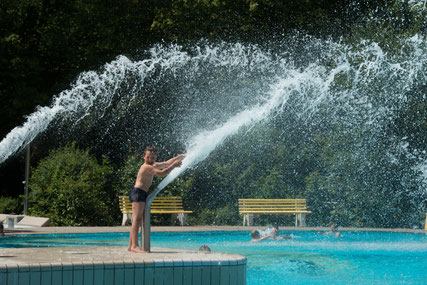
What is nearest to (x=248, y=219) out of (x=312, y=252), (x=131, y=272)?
(x=312, y=252)

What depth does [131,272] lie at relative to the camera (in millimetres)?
6645

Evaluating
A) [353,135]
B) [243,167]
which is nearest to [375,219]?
[353,135]

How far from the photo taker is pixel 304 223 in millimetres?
19078

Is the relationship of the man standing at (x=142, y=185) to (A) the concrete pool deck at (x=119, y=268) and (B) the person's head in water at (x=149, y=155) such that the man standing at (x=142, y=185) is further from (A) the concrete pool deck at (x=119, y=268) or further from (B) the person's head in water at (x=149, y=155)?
(A) the concrete pool deck at (x=119, y=268)

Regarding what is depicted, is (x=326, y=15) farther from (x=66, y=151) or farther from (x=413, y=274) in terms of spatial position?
(x=413, y=274)

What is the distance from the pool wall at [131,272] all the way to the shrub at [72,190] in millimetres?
11351

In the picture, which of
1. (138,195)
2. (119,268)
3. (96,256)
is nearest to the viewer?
(119,268)

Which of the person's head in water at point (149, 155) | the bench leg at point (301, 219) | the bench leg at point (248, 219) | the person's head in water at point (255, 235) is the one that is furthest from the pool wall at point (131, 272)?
the bench leg at point (301, 219)

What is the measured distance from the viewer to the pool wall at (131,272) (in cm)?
623

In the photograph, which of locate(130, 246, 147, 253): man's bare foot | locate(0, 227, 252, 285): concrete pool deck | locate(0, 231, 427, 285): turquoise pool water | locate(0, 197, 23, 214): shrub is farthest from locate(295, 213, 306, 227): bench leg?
locate(0, 227, 252, 285): concrete pool deck

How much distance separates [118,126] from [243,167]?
4103mm

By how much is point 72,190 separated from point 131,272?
11569 mm

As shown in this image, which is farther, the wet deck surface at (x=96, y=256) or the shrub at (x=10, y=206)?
the shrub at (x=10, y=206)

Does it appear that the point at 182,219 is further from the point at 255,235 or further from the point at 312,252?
the point at 312,252
